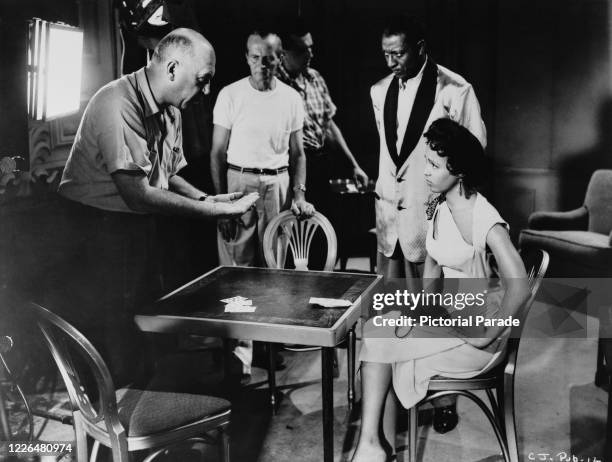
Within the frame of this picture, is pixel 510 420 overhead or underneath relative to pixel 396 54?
underneath

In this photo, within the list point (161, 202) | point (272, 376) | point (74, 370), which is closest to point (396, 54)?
point (161, 202)

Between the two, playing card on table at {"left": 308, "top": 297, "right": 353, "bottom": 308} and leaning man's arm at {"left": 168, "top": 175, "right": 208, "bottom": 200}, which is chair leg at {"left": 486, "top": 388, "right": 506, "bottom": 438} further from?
leaning man's arm at {"left": 168, "top": 175, "right": 208, "bottom": 200}

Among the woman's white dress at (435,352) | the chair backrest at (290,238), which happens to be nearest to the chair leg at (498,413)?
the woman's white dress at (435,352)

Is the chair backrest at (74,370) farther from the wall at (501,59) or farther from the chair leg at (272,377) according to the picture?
the wall at (501,59)

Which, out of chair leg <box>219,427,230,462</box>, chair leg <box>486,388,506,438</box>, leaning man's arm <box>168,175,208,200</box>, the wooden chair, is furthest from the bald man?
chair leg <box>486,388,506,438</box>

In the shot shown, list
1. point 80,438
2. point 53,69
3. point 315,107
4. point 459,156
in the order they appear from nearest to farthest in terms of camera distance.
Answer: point 80,438 < point 459,156 < point 53,69 < point 315,107

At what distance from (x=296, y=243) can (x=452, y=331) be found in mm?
1191

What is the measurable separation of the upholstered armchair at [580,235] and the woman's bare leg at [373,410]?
2185mm

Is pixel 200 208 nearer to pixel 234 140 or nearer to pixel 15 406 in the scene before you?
pixel 234 140

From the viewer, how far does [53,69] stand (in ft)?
9.55

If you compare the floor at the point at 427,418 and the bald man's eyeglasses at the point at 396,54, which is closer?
the floor at the point at 427,418

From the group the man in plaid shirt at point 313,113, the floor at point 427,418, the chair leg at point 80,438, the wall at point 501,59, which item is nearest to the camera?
the chair leg at point 80,438

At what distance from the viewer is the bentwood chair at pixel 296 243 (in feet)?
10.3

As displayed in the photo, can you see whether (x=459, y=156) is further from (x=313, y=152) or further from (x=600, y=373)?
(x=600, y=373)
